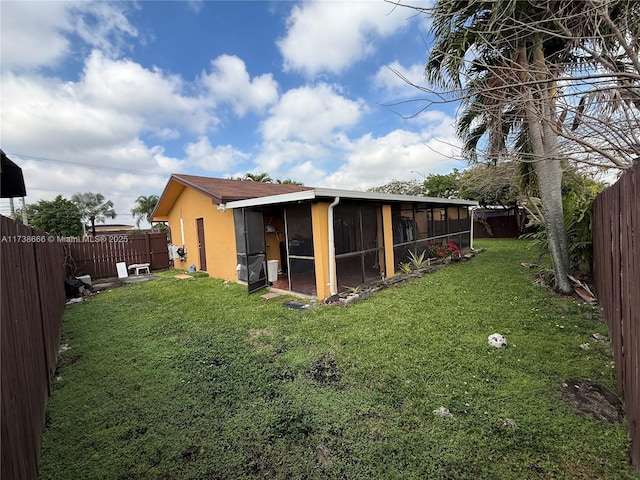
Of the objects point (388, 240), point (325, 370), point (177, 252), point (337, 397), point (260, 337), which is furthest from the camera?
point (177, 252)

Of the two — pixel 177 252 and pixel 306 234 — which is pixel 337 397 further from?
pixel 177 252

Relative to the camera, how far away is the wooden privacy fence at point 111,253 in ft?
34.9

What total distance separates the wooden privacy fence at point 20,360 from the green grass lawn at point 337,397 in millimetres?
346

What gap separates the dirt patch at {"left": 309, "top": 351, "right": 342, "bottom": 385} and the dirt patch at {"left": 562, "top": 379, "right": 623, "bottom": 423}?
7.35ft

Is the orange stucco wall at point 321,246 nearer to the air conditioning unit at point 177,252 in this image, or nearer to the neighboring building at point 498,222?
the air conditioning unit at point 177,252

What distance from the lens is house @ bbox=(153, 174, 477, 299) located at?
667 cm

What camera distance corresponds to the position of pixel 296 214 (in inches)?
286

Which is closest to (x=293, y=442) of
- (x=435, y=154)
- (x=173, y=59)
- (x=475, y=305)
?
(x=435, y=154)

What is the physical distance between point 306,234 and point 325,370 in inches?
153

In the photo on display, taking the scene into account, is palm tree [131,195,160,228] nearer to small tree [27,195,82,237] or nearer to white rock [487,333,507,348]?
small tree [27,195,82,237]

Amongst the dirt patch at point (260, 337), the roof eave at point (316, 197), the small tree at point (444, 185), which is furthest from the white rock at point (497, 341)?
the small tree at point (444, 185)

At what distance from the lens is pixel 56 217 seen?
29172mm

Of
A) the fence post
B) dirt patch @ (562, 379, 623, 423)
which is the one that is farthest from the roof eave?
the fence post

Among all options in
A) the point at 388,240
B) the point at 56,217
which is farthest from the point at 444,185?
the point at 56,217
